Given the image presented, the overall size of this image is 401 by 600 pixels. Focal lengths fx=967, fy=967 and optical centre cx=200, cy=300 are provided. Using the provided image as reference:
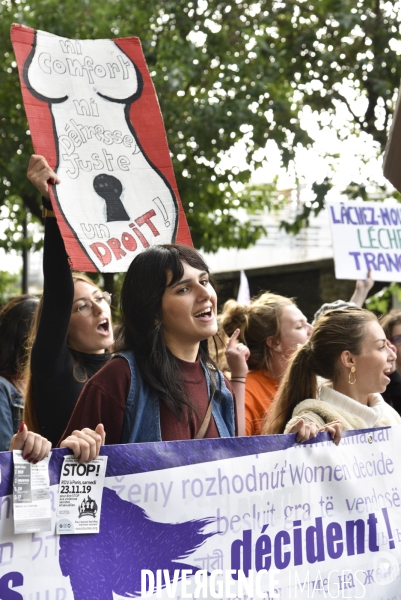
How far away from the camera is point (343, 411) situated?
3.64 meters

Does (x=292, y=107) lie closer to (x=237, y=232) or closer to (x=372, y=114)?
(x=372, y=114)

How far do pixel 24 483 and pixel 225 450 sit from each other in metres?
0.69

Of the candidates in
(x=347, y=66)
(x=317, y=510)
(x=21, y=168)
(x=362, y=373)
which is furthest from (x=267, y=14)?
(x=317, y=510)

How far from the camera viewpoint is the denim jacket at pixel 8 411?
3590 millimetres

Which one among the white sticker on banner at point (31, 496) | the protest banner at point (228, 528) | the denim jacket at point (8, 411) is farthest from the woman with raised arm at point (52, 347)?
the white sticker on banner at point (31, 496)

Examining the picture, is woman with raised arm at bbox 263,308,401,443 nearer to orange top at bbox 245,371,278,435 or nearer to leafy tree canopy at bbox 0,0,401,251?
orange top at bbox 245,371,278,435

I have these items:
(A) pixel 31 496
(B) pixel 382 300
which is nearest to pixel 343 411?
(A) pixel 31 496

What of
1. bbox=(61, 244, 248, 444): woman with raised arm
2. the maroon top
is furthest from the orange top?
the maroon top

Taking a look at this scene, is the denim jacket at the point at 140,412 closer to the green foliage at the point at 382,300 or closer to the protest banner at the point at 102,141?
the protest banner at the point at 102,141

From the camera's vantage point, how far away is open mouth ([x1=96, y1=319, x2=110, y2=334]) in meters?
3.74

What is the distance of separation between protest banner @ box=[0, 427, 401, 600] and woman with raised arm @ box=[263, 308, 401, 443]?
1.13 feet

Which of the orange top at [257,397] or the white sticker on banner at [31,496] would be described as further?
the orange top at [257,397]

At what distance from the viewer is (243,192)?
44.4 ft

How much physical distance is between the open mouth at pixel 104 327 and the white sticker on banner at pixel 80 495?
4.02 ft
